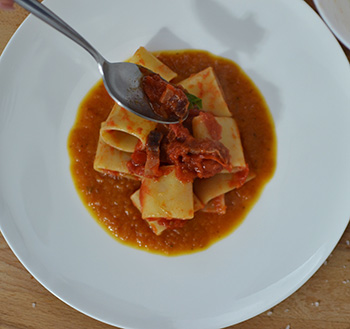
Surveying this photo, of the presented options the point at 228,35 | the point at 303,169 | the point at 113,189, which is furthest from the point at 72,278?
the point at 228,35

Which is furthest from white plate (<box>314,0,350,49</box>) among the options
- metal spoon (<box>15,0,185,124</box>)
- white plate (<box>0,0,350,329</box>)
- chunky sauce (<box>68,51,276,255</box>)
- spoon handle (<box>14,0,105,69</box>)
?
spoon handle (<box>14,0,105,69</box>)

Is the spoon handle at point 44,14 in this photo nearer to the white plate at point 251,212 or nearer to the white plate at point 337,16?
the white plate at point 251,212

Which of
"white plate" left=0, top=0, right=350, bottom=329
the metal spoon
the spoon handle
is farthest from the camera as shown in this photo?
"white plate" left=0, top=0, right=350, bottom=329

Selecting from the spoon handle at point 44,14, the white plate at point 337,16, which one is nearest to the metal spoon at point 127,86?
the spoon handle at point 44,14

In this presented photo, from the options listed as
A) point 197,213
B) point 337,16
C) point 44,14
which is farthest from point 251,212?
point 44,14

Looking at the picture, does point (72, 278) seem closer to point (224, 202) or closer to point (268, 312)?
point (224, 202)

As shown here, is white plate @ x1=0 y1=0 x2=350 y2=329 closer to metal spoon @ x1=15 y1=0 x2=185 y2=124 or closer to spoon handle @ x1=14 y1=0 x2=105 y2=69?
metal spoon @ x1=15 y1=0 x2=185 y2=124
